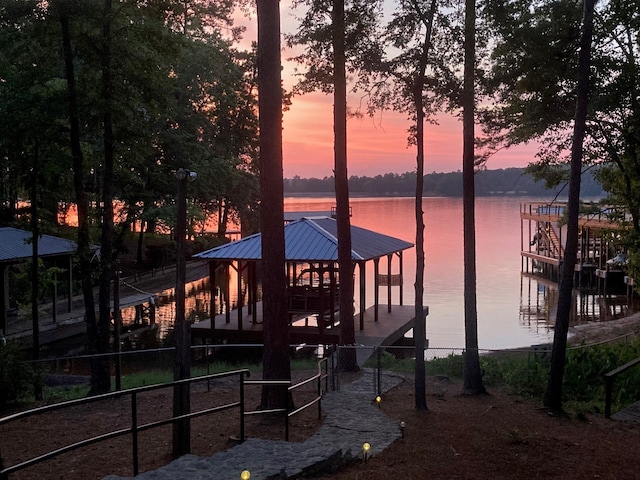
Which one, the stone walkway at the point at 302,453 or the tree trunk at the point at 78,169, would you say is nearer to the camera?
the stone walkway at the point at 302,453

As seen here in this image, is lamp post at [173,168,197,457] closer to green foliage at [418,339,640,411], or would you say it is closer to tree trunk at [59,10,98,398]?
tree trunk at [59,10,98,398]

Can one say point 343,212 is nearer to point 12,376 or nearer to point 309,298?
point 309,298

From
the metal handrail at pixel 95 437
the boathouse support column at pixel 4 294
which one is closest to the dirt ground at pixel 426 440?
the metal handrail at pixel 95 437

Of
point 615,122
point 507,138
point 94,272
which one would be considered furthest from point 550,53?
point 94,272

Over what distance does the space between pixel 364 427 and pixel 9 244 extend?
19.3m

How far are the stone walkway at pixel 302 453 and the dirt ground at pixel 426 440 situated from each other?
0.20 meters

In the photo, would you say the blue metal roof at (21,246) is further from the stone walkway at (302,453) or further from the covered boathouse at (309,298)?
the stone walkway at (302,453)

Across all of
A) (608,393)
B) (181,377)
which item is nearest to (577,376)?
(608,393)

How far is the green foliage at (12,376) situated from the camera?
11.3 meters

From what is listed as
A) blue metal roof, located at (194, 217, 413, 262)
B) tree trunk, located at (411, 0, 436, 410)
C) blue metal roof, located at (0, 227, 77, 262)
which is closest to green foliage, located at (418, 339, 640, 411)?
tree trunk, located at (411, 0, 436, 410)

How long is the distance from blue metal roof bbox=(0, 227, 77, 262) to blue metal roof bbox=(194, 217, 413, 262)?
552 cm

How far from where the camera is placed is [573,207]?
11336 mm

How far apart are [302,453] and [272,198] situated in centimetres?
467

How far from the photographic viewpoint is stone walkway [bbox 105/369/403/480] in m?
5.45
